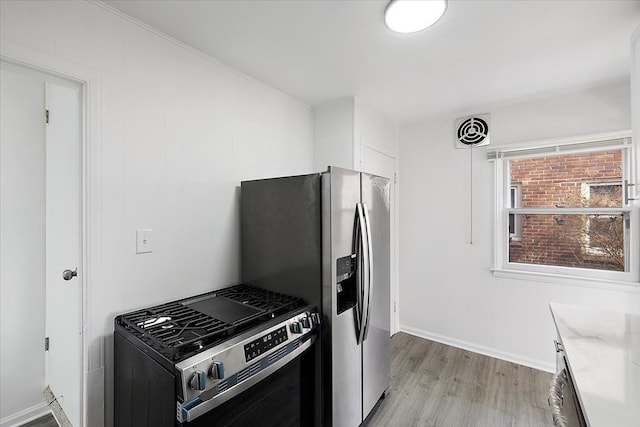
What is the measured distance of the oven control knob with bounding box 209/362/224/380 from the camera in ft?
3.34

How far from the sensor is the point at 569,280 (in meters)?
2.43

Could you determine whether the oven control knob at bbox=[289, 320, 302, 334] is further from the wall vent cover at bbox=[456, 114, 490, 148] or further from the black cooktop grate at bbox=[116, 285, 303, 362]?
the wall vent cover at bbox=[456, 114, 490, 148]

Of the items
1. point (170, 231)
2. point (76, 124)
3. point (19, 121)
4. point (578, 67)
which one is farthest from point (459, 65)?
point (19, 121)

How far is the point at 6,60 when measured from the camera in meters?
1.13

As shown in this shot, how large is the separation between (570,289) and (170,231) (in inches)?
127

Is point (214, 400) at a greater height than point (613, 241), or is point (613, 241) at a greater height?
point (613, 241)

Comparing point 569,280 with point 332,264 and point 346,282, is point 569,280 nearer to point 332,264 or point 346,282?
point 346,282

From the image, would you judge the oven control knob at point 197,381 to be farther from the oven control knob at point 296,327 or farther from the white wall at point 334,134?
the white wall at point 334,134

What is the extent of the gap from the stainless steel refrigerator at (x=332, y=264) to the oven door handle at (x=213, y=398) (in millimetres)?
349

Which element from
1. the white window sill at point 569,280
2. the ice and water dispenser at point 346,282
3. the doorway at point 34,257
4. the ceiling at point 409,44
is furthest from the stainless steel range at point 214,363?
the white window sill at point 569,280

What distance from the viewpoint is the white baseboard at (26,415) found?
1834 millimetres

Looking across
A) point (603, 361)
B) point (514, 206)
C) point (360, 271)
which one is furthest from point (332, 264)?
point (514, 206)

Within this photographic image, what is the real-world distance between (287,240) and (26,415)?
2.17 metres

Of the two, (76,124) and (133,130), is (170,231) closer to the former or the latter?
(133,130)
